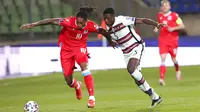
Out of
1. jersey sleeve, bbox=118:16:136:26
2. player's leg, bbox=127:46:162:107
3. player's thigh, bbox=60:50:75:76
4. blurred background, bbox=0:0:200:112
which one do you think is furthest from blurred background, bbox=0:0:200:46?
player's leg, bbox=127:46:162:107

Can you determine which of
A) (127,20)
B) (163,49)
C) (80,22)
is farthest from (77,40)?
(163,49)

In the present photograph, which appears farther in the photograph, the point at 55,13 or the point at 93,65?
the point at 55,13

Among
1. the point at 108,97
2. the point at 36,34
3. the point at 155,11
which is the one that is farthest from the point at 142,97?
the point at 155,11

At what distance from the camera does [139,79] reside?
37.3ft

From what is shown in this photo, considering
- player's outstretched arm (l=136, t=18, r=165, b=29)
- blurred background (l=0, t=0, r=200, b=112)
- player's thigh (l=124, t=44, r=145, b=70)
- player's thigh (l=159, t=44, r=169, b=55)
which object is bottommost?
blurred background (l=0, t=0, r=200, b=112)

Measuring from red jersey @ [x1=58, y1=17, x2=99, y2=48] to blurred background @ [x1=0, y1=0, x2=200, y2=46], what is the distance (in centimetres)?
1133

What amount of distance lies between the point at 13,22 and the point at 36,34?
1.08 m

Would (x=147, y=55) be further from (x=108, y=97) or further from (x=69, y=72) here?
(x=69, y=72)

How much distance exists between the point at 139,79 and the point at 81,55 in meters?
1.51

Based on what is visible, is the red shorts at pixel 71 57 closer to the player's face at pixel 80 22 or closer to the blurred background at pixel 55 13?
the player's face at pixel 80 22

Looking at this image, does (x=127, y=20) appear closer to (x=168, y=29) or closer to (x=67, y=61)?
(x=67, y=61)

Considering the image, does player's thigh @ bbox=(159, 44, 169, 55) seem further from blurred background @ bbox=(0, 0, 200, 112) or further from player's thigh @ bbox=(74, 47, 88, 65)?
player's thigh @ bbox=(74, 47, 88, 65)

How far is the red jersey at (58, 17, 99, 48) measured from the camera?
12.0 metres

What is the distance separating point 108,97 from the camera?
14.7 meters
